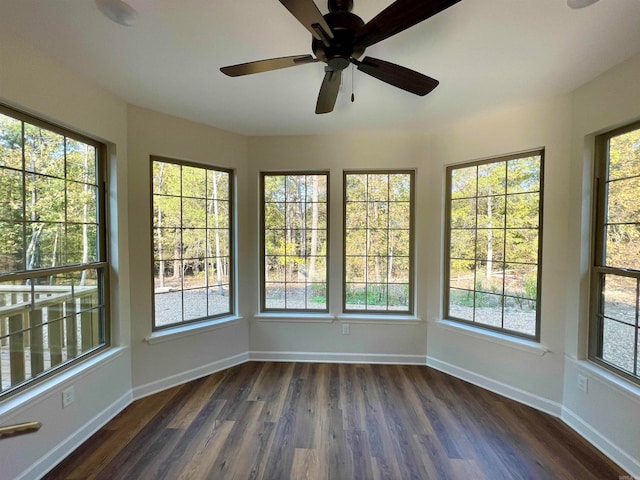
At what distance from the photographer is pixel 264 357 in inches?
134

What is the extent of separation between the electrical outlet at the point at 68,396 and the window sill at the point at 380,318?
7.69 ft

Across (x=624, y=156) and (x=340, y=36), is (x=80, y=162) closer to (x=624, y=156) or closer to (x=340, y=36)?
(x=340, y=36)

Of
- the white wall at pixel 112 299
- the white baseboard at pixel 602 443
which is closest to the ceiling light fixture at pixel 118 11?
the white wall at pixel 112 299

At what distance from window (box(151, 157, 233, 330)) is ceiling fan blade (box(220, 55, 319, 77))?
1.68m

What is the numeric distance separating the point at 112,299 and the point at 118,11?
2.09 m

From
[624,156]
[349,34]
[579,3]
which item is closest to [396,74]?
[349,34]

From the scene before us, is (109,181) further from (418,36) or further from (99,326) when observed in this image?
(418,36)

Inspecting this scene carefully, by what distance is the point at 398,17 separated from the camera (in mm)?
1189

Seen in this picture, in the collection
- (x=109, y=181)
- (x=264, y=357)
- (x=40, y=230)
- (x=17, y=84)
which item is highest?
(x=17, y=84)

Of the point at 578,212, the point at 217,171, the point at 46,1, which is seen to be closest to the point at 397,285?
the point at 578,212

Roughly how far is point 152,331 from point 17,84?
210cm

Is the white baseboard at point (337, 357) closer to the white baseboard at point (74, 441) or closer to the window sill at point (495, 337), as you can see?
the window sill at point (495, 337)

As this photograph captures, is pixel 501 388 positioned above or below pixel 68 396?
below

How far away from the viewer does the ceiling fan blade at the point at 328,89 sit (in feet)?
5.26
